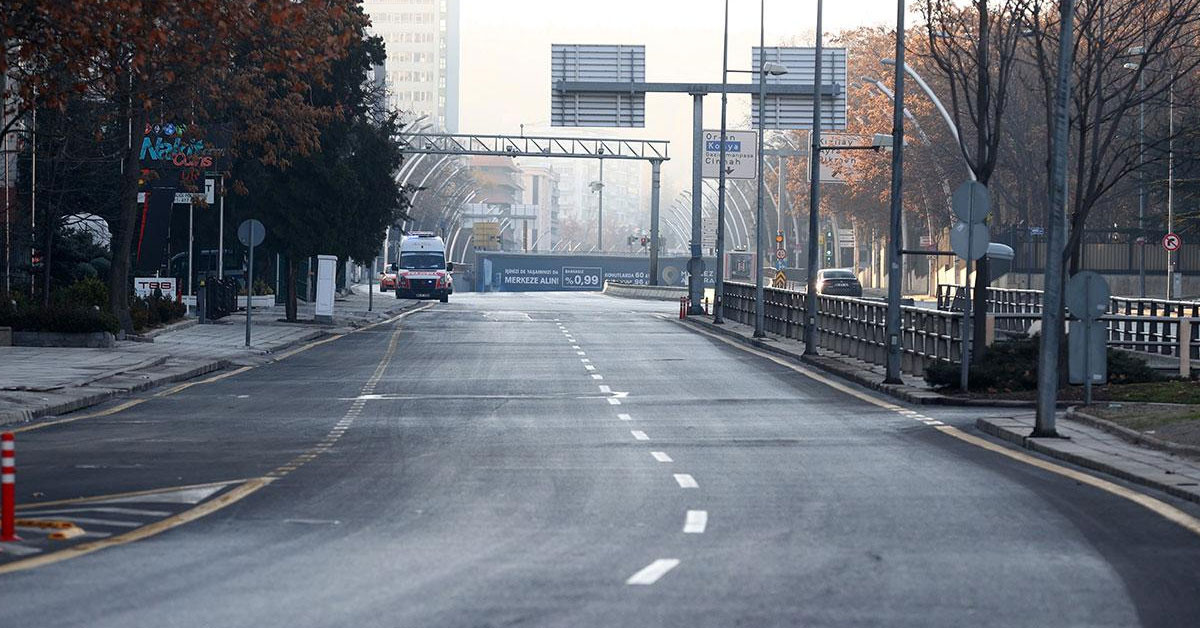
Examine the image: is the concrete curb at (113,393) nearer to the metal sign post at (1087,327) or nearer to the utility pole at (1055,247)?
the utility pole at (1055,247)

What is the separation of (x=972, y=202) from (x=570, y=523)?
601 inches

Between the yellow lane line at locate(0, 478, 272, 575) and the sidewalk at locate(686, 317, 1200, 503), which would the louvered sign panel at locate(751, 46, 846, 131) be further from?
the yellow lane line at locate(0, 478, 272, 575)

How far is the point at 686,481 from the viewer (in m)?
15.8

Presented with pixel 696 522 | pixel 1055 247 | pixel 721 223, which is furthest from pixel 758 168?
pixel 696 522

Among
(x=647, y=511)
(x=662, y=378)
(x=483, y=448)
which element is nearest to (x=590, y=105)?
(x=662, y=378)

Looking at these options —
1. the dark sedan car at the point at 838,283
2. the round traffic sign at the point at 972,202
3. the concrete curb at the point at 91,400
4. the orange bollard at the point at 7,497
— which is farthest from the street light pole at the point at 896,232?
the dark sedan car at the point at 838,283

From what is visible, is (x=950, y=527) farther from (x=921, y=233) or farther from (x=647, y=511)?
(x=921, y=233)

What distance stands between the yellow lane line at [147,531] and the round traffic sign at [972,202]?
1386 cm

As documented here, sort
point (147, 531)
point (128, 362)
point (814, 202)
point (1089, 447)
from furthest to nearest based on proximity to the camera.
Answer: point (814, 202), point (128, 362), point (1089, 447), point (147, 531)

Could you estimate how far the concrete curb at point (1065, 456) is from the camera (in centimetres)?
1526

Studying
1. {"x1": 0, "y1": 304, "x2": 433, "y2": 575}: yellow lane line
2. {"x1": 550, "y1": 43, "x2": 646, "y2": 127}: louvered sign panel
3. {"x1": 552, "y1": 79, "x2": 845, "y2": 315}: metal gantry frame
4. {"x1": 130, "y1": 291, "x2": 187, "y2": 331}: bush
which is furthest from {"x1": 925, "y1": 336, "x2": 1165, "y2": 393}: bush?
{"x1": 550, "y1": 43, "x2": 646, "y2": 127}: louvered sign panel

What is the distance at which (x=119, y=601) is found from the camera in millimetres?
9305

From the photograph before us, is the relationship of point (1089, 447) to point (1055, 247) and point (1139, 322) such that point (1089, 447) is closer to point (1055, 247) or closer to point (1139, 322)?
point (1055, 247)

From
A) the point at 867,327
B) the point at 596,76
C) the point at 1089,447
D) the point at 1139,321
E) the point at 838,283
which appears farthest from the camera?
the point at 838,283
